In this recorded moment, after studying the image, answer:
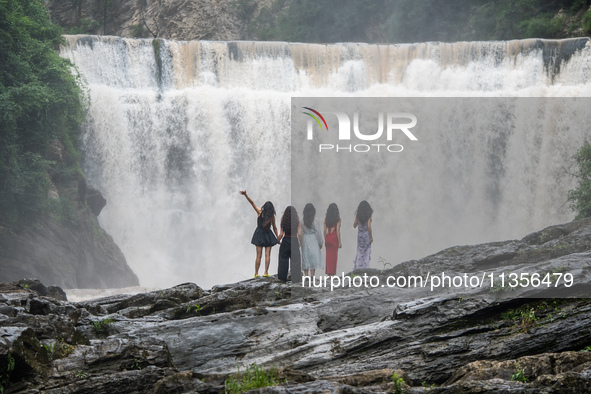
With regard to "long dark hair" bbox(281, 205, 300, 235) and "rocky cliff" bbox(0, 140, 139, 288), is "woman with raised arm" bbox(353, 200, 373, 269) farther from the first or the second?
"rocky cliff" bbox(0, 140, 139, 288)

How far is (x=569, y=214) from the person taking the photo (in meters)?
26.3

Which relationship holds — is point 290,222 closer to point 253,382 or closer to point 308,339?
point 308,339

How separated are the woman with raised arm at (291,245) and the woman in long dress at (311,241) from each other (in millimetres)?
161

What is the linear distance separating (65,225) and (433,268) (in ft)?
51.4

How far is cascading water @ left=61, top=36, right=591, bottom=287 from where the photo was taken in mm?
26812

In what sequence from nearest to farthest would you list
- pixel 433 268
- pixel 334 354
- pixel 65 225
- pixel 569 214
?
pixel 334 354 < pixel 433 268 < pixel 65 225 < pixel 569 214

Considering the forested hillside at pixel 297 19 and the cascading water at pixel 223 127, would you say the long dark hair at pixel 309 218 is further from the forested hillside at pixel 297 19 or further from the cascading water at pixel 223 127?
the forested hillside at pixel 297 19

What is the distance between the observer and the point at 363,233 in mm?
12992

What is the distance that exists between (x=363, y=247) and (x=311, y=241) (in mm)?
1348

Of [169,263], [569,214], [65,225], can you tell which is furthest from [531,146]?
[65,225]

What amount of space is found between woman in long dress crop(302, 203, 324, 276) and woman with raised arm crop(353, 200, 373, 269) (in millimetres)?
776

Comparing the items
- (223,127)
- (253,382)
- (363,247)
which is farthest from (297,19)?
(253,382)

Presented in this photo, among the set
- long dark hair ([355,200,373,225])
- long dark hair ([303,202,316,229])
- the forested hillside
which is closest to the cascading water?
the forested hillside

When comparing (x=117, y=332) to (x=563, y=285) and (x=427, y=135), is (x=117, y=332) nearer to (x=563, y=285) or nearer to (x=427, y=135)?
(x=563, y=285)
